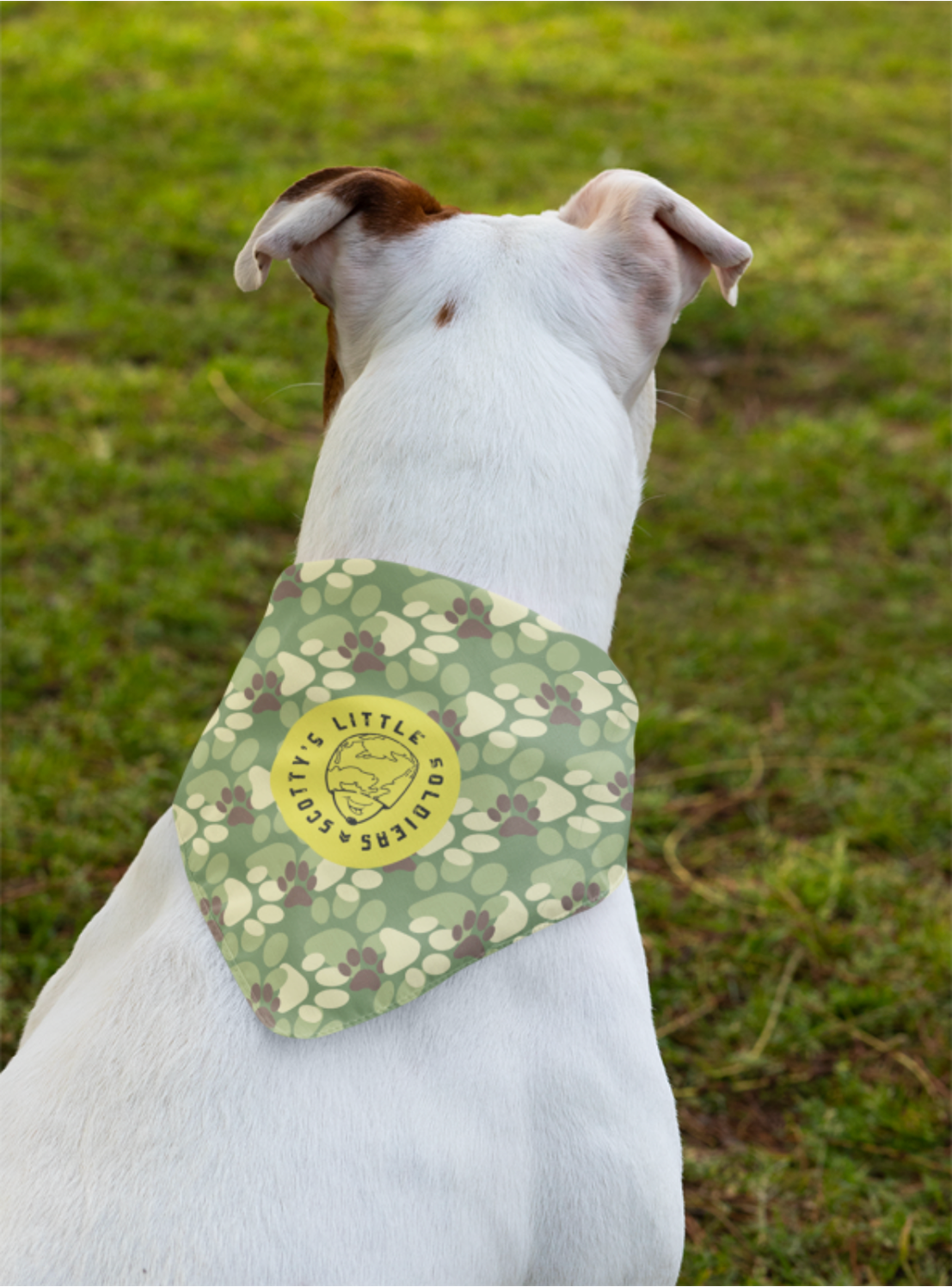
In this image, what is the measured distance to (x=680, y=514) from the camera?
4590 mm

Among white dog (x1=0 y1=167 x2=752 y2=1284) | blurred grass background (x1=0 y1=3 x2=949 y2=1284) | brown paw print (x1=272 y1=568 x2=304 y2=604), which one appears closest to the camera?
white dog (x1=0 y1=167 x2=752 y2=1284)

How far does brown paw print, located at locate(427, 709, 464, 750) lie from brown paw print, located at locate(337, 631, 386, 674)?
4.0 inches

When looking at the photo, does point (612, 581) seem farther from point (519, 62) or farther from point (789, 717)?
point (519, 62)

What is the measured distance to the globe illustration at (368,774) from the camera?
1.60 meters

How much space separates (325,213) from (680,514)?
117 inches

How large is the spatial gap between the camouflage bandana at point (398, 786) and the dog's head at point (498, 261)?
0.43 meters

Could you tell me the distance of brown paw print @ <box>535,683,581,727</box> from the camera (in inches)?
66.2

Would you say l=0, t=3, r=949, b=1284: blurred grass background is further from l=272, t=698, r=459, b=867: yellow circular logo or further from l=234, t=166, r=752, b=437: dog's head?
l=234, t=166, r=752, b=437: dog's head

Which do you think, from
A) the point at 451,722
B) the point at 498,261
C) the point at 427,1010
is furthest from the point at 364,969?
the point at 498,261

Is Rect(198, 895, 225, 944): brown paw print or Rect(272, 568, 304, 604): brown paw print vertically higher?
Rect(272, 568, 304, 604): brown paw print

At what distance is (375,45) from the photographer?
8484 millimetres

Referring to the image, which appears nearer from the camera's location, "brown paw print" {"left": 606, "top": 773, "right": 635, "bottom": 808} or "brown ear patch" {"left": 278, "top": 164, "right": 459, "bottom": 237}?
"brown paw print" {"left": 606, "top": 773, "right": 635, "bottom": 808}

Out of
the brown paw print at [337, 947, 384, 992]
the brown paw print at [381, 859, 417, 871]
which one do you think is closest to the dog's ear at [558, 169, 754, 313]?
the brown paw print at [381, 859, 417, 871]

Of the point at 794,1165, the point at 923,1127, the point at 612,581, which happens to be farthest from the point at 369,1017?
the point at 923,1127
